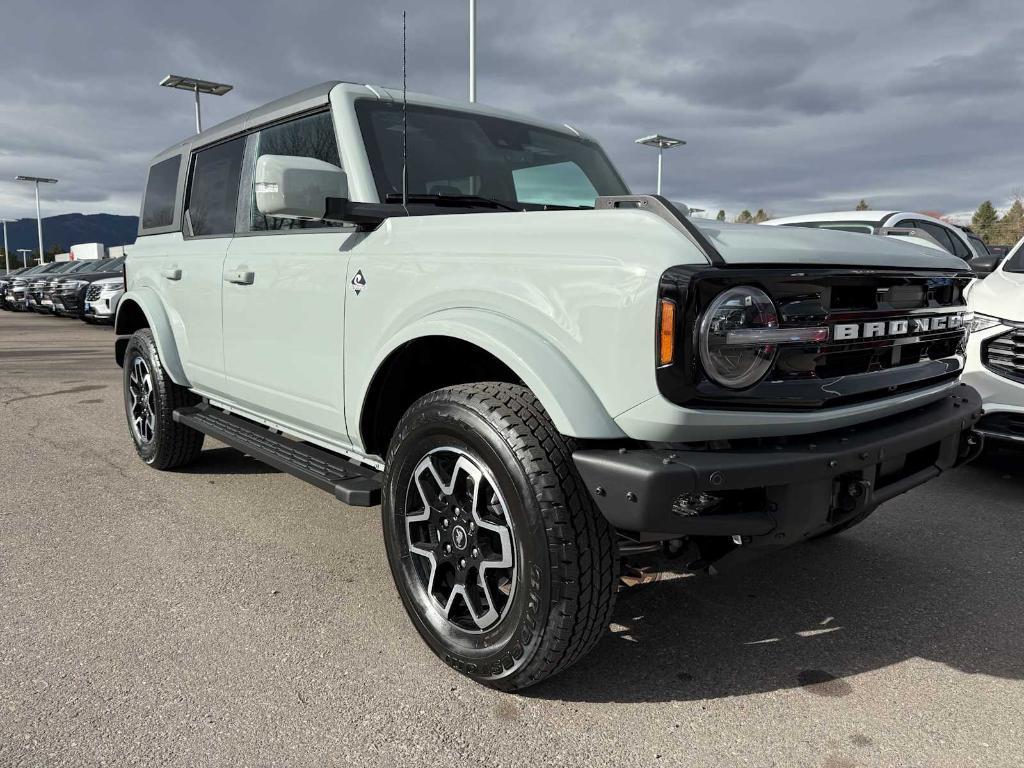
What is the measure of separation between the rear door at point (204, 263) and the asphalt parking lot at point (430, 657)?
2.61ft

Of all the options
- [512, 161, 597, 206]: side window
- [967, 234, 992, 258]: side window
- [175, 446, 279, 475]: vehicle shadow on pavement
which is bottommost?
[175, 446, 279, 475]: vehicle shadow on pavement

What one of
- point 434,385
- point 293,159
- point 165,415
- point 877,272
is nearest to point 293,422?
point 434,385

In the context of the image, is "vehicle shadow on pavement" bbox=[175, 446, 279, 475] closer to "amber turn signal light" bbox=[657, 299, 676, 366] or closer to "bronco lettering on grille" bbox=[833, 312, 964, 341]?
"amber turn signal light" bbox=[657, 299, 676, 366]

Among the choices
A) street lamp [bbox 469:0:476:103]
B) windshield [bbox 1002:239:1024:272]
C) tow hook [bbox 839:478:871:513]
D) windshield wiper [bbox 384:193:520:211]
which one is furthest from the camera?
street lamp [bbox 469:0:476:103]

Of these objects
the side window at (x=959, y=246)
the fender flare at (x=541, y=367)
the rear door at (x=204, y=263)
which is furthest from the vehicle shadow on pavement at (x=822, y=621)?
the side window at (x=959, y=246)

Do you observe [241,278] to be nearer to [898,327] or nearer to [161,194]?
[161,194]

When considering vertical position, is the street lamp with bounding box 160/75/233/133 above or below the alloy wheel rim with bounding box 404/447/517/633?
above

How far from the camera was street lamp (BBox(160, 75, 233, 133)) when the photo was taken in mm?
23297

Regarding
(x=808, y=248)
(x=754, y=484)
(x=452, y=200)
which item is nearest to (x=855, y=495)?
(x=754, y=484)

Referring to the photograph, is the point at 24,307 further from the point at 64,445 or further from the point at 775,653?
the point at 775,653

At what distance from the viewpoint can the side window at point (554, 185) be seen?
3.38m

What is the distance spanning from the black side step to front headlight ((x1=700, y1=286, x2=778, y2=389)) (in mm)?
1339

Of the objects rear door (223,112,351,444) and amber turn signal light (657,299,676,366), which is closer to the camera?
amber turn signal light (657,299,676,366)

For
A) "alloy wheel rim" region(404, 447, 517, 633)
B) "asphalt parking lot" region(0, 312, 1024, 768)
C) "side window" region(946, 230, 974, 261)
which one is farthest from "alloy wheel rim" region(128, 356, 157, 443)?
"side window" region(946, 230, 974, 261)
